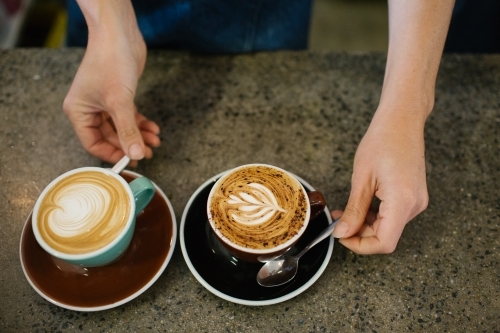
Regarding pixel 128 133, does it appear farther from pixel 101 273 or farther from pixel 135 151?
pixel 101 273

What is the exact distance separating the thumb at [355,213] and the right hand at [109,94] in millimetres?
478

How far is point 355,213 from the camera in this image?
0.88 meters

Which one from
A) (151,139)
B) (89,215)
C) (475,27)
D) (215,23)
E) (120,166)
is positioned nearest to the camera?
(89,215)

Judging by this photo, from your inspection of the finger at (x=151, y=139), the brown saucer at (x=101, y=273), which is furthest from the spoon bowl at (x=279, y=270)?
the finger at (x=151, y=139)

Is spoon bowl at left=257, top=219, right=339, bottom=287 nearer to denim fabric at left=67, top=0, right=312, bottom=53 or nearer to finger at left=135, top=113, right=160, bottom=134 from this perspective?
finger at left=135, top=113, right=160, bottom=134

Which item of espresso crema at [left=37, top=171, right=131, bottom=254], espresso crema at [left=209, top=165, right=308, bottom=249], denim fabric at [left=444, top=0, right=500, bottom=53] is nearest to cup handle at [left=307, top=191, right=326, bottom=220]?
espresso crema at [left=209, top=165, right=308, bottom=249]

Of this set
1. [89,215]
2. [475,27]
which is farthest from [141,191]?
[475,27]

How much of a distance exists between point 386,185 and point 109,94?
67 cm

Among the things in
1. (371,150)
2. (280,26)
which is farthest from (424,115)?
(280,26)

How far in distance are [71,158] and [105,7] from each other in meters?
0.39

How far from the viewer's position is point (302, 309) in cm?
89

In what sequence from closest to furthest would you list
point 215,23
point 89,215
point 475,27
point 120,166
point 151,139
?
1. point 89,215
2. point 120,166
3. point 151,139
4. point 215,23
5. point 475,27

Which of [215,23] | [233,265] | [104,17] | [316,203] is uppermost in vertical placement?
[104,17]

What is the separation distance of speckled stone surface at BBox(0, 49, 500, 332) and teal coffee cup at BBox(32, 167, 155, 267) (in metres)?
0.16
